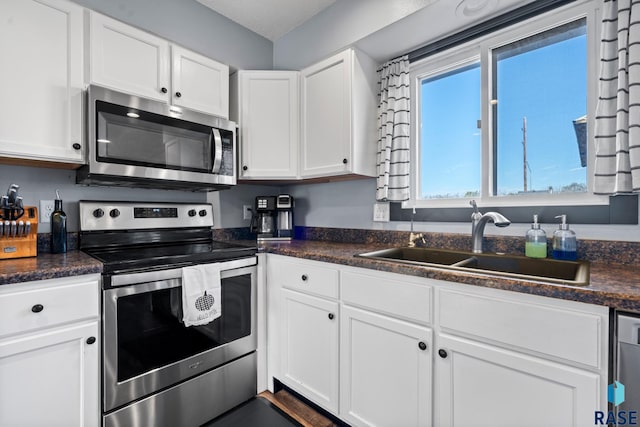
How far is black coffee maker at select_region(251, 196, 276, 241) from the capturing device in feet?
7.48

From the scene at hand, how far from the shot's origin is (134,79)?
1702 mm

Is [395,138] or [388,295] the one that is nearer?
[388,295]

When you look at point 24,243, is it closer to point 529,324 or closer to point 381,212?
point 381,212

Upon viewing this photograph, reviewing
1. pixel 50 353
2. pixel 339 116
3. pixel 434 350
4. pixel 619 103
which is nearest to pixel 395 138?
pixel 339 116

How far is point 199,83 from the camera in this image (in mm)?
1982

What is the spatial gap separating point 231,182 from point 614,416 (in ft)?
6.54

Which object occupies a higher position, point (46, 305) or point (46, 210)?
point (46, 210)

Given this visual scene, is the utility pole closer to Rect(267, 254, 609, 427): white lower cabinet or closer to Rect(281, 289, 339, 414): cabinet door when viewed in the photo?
Rect(267, 254, 609, 427): white lower cabinet

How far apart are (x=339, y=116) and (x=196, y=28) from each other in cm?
119

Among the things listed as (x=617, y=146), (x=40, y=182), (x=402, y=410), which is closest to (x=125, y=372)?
(x=40, y=182)

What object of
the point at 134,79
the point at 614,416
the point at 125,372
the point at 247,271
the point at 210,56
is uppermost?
the point at 210,56

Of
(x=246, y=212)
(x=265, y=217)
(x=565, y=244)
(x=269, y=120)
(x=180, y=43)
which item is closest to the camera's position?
(x=565, y=244)

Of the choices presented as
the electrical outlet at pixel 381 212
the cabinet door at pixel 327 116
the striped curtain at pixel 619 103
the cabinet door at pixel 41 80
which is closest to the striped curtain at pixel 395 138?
the electrical outlet at pixel 381 212

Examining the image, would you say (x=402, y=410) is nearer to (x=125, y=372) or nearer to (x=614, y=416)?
(x=614, y=416)
